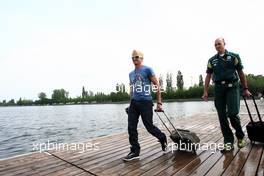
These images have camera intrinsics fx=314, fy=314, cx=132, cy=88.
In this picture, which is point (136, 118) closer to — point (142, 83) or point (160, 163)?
point (142, 83)

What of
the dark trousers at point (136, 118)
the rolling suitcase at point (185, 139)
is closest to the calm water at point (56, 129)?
the dark trousers at point (136, 118)

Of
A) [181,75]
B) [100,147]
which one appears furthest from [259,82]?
[100,147]

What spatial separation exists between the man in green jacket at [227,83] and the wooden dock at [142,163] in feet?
1.86

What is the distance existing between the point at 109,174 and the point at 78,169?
22.6 inches

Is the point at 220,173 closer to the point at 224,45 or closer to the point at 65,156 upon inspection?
the point at 224,45

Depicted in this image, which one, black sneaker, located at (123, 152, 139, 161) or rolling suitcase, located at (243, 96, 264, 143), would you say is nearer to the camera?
black sneaker, located at (123, 152, 139, 161)

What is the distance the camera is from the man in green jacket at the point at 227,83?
5.50 meters

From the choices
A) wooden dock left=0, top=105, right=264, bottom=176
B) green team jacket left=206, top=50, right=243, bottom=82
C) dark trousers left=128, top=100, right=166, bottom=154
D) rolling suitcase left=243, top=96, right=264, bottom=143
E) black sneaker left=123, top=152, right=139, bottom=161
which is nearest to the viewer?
wooden dock left=0, top=105, right=264, bottom=176

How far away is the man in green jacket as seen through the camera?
18.1 feet

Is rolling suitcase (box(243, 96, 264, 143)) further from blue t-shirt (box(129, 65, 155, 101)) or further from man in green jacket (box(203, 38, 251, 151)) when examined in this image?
blue t-shirt (box(129, 65, 155, 101))

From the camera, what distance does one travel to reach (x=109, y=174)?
4379mm

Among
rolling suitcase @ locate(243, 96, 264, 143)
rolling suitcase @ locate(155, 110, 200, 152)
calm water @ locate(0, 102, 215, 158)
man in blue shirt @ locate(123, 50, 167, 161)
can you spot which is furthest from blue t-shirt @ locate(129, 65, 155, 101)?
calm water @ locate(0, 102, 215, 158)

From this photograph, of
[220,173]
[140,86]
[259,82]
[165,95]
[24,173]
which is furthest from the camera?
[165,95]

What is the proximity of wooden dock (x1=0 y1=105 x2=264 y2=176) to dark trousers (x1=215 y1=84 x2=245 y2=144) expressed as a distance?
0.37m
